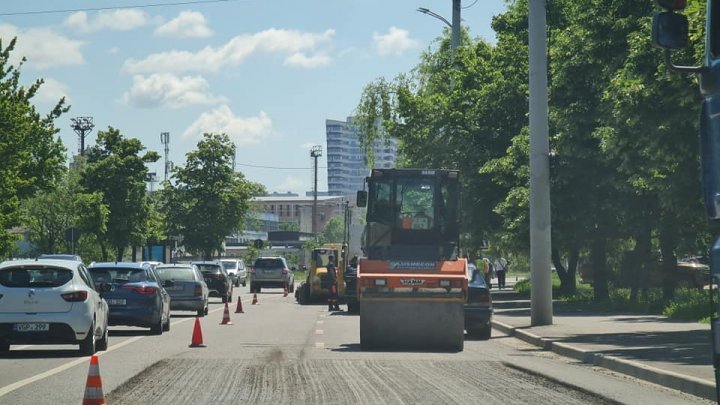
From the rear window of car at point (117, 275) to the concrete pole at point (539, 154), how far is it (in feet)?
27.6

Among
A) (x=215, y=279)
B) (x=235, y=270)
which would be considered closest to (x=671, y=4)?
(x=215, y=279)

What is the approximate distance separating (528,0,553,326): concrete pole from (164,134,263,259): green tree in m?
61.3

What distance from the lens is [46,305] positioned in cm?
1914

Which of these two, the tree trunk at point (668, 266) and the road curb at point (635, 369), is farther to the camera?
the tree trunk at point (668, 266)

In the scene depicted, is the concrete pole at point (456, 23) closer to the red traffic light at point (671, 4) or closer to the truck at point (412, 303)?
the truck at point (412, 303)

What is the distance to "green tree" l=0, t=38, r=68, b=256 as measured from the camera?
39344 millimetres

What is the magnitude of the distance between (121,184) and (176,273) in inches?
1356

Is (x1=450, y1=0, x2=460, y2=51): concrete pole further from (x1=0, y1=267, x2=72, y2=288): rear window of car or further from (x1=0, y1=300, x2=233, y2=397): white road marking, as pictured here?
(x1=0, y1=267, x2=72, y2=288): rear window of car

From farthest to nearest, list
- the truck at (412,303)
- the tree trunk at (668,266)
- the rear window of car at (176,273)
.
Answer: the tree trunk at (668,266) < the rear window of car at (176,273) < the truck at (412,303)

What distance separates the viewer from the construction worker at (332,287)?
130 ft

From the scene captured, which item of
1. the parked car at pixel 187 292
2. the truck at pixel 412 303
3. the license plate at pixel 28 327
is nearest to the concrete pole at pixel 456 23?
the parked car at pixel 187 292

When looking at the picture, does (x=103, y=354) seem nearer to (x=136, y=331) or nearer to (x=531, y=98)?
(x=136, y=331)

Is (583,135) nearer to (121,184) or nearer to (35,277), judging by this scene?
(35,277)

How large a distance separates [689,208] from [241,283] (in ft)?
186
